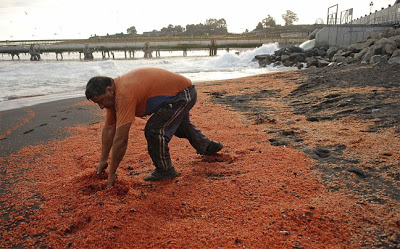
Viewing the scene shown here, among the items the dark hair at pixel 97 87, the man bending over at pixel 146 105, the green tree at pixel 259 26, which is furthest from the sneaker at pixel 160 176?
the green tree at pixel 259 26

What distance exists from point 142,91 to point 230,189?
134 cm

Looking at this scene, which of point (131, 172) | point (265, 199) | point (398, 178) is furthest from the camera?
point (131, 172)

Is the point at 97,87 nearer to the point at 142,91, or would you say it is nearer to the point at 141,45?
the point at 142,91

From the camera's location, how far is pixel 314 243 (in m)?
2.23

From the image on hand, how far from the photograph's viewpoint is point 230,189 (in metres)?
3.14

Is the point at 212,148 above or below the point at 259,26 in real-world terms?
below

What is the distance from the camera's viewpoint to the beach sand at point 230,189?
2.42m

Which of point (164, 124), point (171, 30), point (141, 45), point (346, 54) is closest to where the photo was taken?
point (164, 124)

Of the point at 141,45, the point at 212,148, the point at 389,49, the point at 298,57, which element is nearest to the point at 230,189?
the point at 212,148

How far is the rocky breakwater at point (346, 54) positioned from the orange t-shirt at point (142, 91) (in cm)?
989

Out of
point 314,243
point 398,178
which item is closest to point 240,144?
point 398,178

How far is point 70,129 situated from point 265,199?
15.6 ft

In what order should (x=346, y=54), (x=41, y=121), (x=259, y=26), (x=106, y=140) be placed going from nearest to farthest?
(x=106, y=140) < (x=41, y=121) < (x=346, y=54) < (x=259, y=26)

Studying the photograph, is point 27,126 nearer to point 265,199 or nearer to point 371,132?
point 265,199
